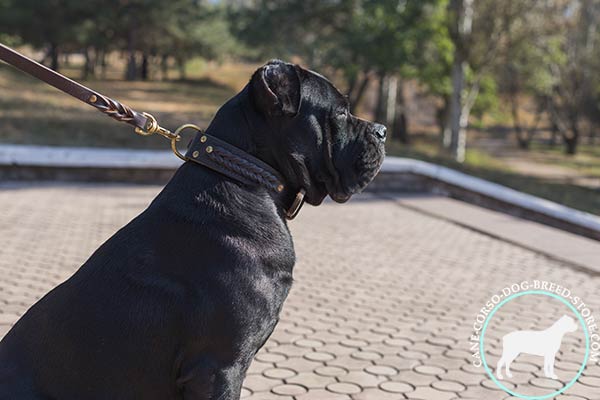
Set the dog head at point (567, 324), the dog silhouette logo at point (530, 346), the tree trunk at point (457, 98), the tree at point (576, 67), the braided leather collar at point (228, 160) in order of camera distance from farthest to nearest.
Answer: the tree at point (576, 67), the tree trunk at point (457, 98), the dog head at point (567, 324), the dog silhouette logo at point (530, 346), the braided leather collar at point (228, 160)

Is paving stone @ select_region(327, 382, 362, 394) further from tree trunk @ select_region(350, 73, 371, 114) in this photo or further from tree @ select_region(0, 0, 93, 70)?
tree @ select_region(0, 0, 93, 70)

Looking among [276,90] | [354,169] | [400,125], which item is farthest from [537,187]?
[400,125]

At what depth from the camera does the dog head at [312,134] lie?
A: 2596mm

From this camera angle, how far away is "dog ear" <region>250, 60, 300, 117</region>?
2.55m

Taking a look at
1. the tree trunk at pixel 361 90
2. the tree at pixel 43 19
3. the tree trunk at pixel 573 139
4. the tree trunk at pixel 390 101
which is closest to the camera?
the tree trunk at pixel 361 90

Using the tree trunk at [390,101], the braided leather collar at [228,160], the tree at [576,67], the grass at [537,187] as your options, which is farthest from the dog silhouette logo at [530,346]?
the tree at [576,67]

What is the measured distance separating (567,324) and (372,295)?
158 centimetres

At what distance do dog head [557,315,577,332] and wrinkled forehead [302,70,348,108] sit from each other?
9.94 ft

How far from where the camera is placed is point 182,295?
2.41 metres

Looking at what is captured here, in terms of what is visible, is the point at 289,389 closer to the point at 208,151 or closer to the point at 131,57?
the point at 208,151

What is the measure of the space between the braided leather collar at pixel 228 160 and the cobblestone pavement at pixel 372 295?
1.76m

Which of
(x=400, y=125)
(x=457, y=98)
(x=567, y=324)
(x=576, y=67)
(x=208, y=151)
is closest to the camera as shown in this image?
(x=208, y=151)

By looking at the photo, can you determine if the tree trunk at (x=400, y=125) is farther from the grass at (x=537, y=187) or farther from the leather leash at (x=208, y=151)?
the leather leash at (x=208, y=151)

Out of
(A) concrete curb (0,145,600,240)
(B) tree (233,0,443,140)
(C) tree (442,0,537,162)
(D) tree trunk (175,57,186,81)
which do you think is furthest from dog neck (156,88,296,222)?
(D) tree trunk (175,57,186,81)
